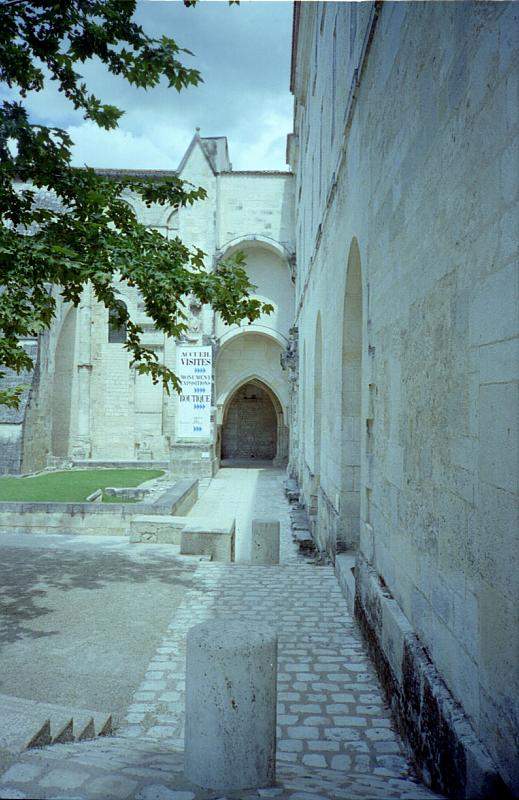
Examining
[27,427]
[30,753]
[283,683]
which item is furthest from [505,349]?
[27,427]

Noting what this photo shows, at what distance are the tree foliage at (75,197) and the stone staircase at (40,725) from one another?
9.86 feet

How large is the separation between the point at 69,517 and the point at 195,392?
1055cm

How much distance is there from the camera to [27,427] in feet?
63.7

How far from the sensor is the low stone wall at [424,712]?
7.67 feet

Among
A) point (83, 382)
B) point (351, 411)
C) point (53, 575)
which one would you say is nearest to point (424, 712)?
point (351, 411)

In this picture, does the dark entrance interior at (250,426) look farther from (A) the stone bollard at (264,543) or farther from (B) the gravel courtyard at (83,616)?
(A) the stone bollard at (264,543)

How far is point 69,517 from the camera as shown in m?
11.2

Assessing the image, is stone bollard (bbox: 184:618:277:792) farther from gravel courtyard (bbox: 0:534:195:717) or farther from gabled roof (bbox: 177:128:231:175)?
gabled roof (bbox: 177:128:231:175)

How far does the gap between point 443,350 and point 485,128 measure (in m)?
1.08

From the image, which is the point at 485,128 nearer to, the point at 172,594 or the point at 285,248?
the point at 172,594

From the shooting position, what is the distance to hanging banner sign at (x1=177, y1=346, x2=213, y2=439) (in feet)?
69.0

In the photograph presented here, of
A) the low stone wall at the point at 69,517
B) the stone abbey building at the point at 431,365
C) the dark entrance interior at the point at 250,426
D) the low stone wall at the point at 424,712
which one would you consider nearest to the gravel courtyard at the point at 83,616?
the low stone wall at the point at 424,712

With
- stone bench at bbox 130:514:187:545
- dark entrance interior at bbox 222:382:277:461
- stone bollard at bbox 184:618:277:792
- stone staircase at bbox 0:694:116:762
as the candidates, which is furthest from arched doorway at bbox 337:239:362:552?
dark entrance interior at bbox 222:382:277:461

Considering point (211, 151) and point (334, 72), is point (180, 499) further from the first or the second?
point (211, 151)
